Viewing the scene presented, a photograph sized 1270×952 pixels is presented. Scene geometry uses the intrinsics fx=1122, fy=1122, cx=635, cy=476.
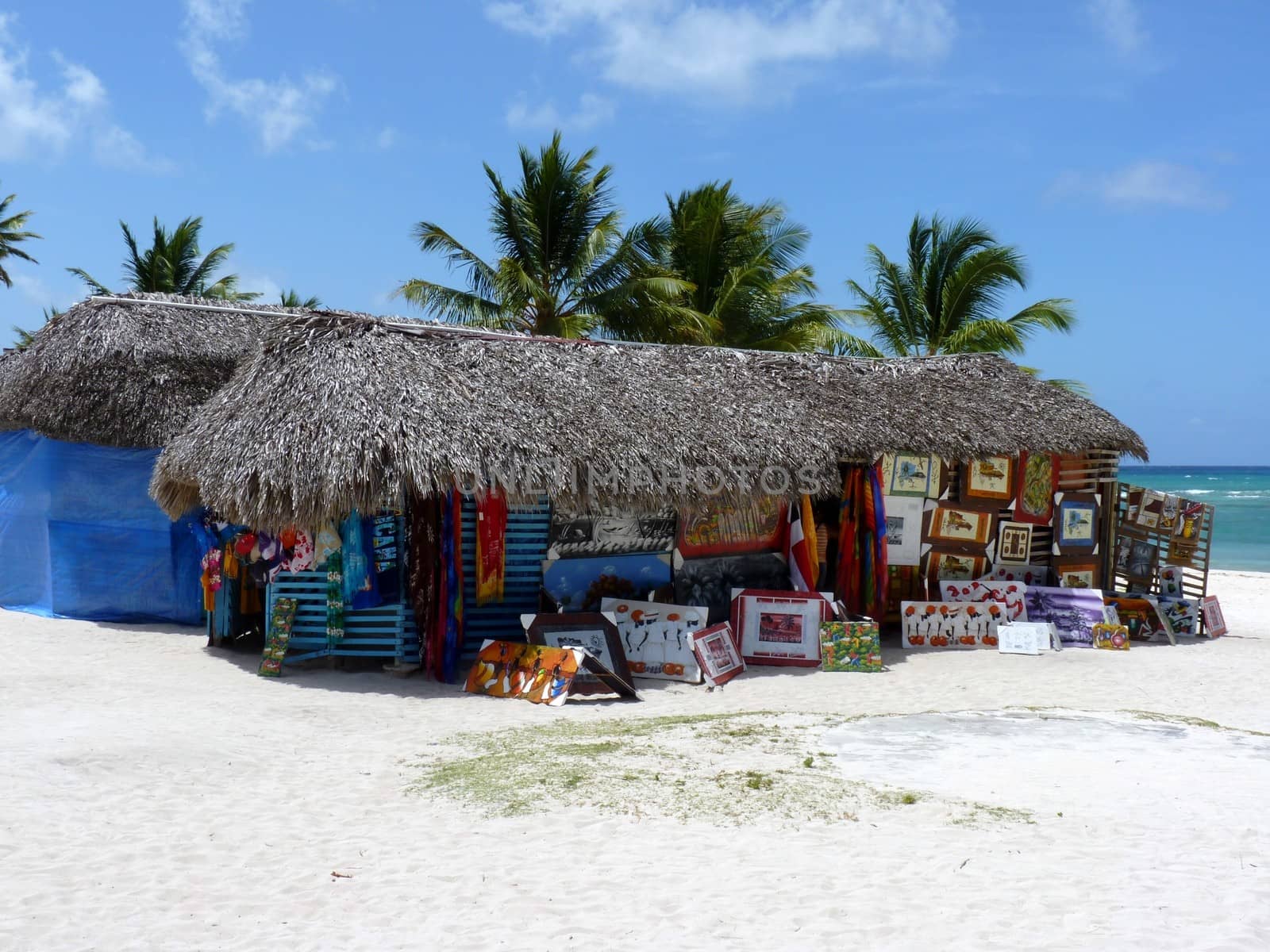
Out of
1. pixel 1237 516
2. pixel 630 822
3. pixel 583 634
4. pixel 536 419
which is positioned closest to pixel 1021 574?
pixel 583 634

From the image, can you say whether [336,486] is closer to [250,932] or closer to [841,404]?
[250,932]

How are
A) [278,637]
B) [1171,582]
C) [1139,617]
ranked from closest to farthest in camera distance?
1. [278,637]
2. [1139,617]
3. [1171,582]

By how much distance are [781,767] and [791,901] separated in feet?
6.69

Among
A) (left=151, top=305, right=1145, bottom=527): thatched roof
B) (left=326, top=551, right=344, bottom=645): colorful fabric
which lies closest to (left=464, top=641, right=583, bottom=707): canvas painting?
(left=326, top=551, right=344, bottom=645): colorful fabric

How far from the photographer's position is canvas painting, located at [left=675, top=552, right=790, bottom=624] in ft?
35.4

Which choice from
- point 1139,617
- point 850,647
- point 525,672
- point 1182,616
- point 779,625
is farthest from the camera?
point 1182,616

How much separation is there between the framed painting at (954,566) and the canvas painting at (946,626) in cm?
58

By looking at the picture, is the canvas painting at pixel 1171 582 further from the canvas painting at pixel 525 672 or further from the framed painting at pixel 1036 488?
the canvas painting at pixel 525 672

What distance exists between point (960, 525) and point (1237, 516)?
4124 cm

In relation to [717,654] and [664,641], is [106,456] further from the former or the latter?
[717,654]

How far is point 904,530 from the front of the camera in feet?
39.1

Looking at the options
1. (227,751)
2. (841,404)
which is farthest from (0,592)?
(841,404)

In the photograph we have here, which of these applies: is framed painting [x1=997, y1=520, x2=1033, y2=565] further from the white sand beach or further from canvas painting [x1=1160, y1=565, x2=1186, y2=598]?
the white sand beach

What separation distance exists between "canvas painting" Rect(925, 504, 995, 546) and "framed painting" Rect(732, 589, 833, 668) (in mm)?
2227
